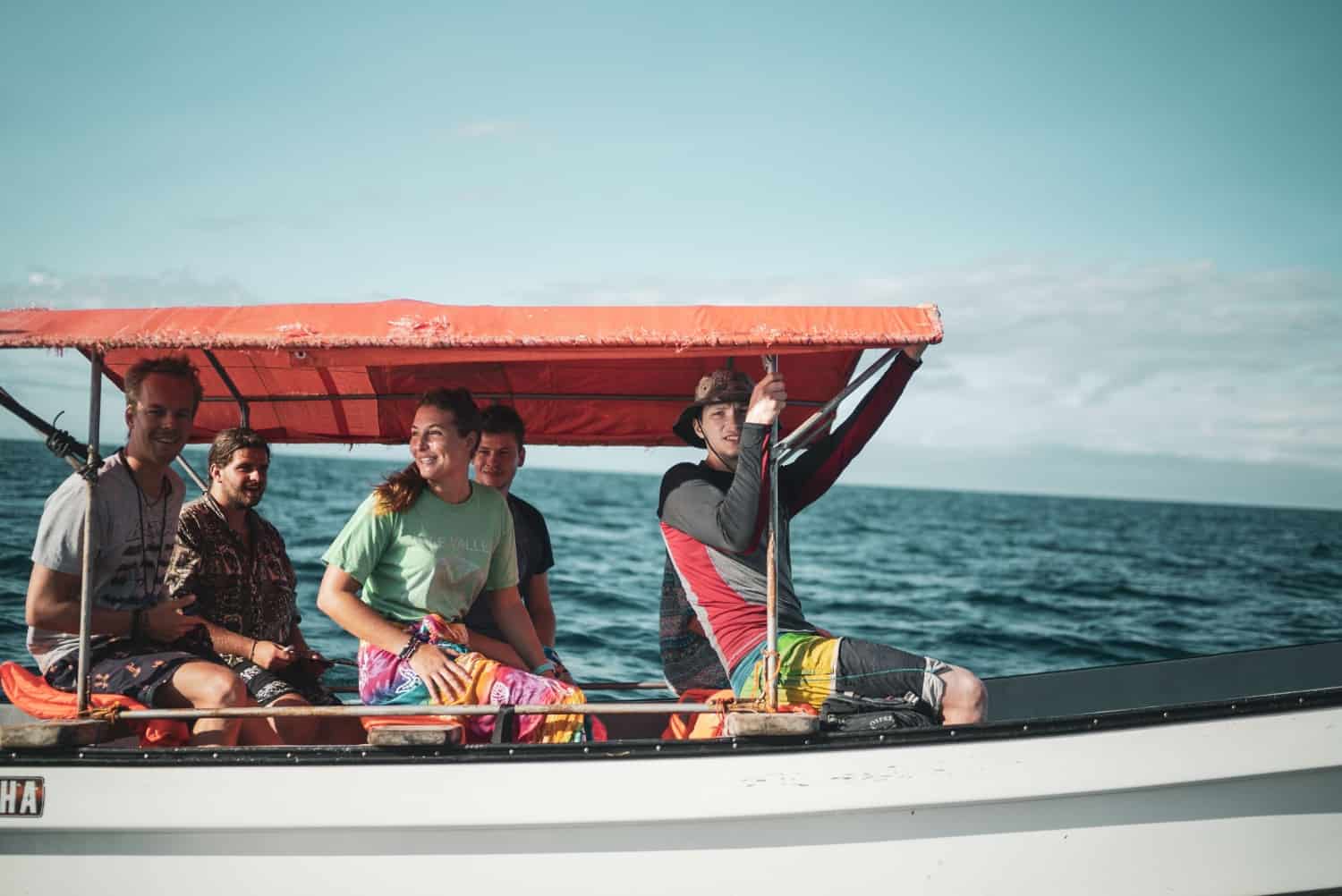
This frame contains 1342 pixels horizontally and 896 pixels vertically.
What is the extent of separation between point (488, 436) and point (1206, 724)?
2.91 meters

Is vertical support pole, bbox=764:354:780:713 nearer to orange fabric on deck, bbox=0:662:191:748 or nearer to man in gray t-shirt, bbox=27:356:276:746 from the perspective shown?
man in gray t-shirt, bbox=27:356:276:746

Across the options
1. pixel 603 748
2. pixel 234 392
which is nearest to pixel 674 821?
pixel 603 748

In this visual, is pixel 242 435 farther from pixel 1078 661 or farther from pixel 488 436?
pixel 1078 661

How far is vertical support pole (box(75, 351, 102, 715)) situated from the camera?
3443 millimetres

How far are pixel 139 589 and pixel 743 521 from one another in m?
→ 2.19

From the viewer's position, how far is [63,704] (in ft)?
12.1

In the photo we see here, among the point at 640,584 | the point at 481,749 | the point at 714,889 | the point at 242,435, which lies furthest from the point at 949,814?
the point at 640,584

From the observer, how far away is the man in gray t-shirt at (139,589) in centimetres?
369

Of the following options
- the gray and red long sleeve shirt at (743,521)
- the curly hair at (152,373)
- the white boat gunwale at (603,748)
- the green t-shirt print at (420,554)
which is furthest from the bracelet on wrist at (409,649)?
the curly hair at (152,373)

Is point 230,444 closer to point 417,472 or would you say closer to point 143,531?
point 143,531

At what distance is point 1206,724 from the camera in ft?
11.5

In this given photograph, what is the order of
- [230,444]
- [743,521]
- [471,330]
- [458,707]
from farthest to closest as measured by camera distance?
[230,444], [743,521], [458,707], [471,330]

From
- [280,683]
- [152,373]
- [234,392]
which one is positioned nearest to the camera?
[152,373]

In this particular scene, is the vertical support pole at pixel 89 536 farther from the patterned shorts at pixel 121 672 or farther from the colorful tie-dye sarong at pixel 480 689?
the colorful tie-dye sarong at pixel 480 689
